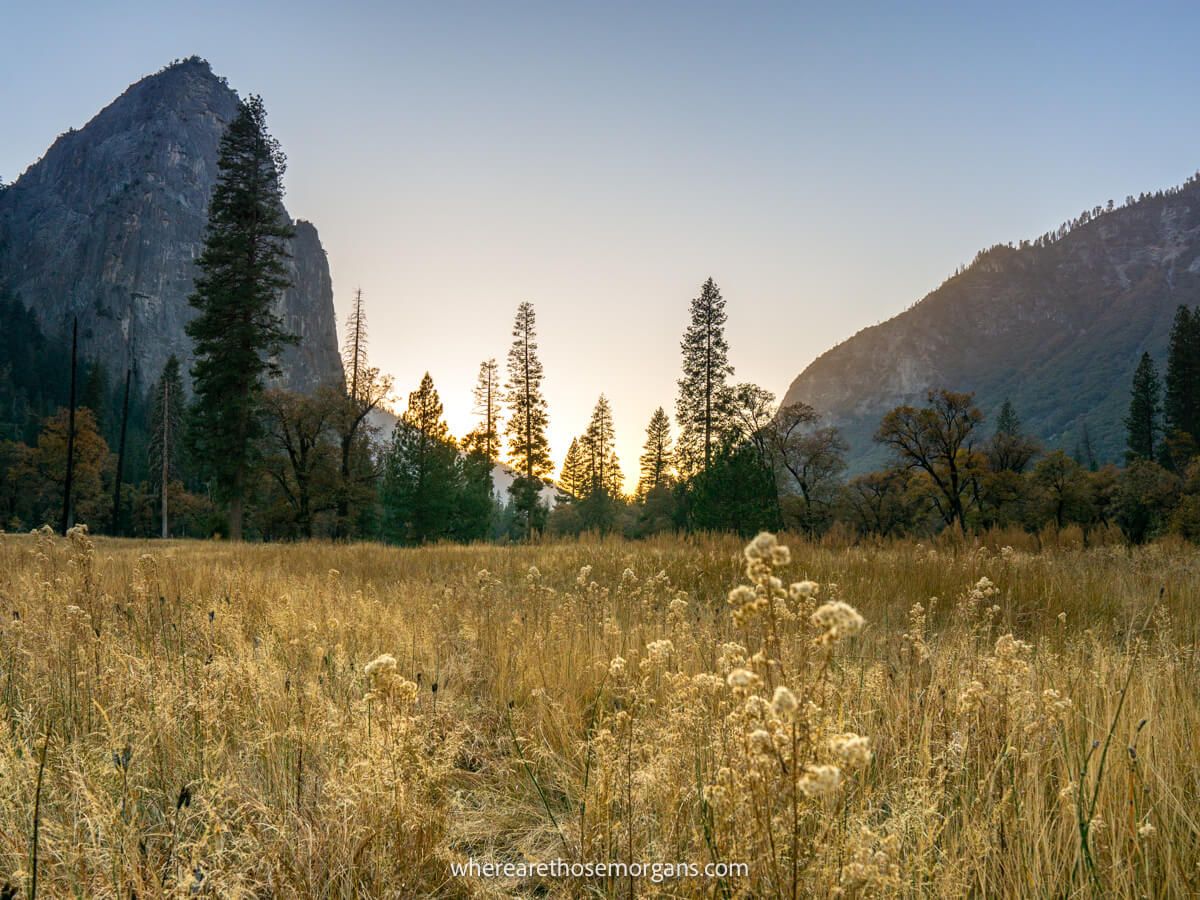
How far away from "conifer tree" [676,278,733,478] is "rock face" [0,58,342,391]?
4297 inches

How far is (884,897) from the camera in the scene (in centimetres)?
147

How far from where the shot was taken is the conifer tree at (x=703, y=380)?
44.1m

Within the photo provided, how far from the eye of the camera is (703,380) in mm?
44719

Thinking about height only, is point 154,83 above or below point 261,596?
above

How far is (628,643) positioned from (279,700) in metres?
2.48

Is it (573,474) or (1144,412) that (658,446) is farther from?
(1144,412)

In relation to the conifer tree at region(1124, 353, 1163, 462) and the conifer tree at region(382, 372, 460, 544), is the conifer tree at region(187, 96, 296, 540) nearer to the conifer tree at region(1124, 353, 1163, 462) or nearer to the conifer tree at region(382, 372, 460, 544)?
the conifer tree at region(382, 372, 460, 544)

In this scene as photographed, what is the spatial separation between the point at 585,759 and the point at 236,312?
31787mm

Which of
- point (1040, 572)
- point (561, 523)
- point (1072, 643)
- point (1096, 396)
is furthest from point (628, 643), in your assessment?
point (1096, 396)

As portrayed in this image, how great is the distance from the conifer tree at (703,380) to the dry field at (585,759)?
129 feet

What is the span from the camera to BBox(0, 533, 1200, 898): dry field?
5.47 feet

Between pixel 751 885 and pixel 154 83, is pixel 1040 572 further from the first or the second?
pixel 154 83

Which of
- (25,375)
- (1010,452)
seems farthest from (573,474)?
(25,375)

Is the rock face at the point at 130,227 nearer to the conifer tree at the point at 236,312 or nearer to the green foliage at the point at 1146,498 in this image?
the conifer tree at the point at 236,312
